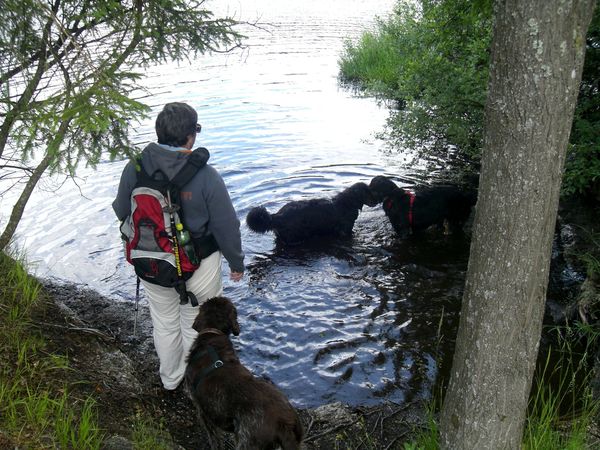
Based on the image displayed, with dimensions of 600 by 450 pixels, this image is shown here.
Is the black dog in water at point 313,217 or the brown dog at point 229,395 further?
the black dog in water at point 313,217

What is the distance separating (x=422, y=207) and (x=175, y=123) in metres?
5.24

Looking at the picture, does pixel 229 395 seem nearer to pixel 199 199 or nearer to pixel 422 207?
pixel 199 199

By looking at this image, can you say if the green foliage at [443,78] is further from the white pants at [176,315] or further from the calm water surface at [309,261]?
the white pants at [176,315]

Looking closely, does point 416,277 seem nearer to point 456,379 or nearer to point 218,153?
point 456,379

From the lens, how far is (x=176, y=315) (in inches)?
189

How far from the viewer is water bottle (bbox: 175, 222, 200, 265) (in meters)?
4.18

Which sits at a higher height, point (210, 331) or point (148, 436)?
point (210, 331)

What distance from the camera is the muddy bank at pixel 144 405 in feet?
13.9

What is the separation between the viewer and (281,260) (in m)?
8.08

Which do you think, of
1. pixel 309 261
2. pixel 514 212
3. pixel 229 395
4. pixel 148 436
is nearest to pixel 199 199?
pixel 229 395

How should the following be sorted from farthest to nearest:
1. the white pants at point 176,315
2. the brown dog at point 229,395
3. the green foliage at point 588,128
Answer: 1. the green foliage at point 588,128
2. the white pants at point 176,315
3. the brown dog at point 229,395

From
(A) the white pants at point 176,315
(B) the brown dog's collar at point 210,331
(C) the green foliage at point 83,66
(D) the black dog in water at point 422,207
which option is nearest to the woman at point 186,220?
(A) the white pants at point 176,315

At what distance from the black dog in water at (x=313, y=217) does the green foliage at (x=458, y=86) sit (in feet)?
6.07

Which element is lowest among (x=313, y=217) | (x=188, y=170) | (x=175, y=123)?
(x=313, y=217)
